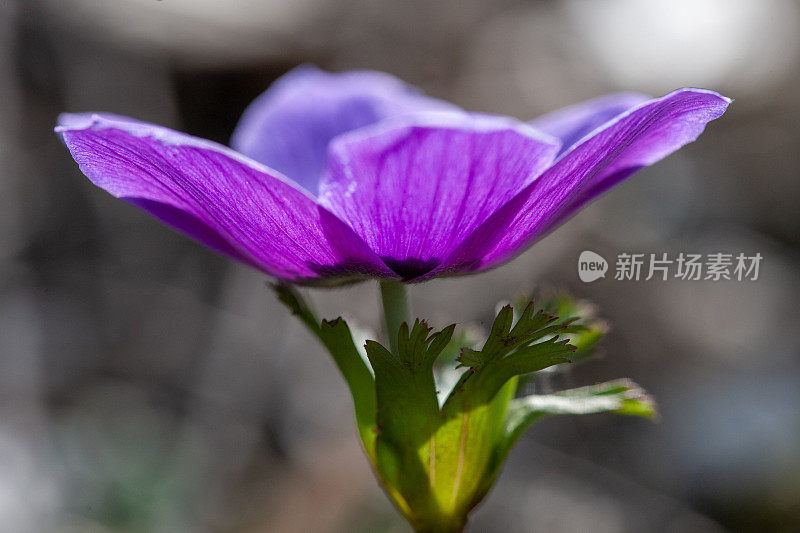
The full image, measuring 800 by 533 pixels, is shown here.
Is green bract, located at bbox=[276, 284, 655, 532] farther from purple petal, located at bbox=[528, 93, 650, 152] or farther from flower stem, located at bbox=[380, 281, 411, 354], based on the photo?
purple petal, located at bbox=[528, 93, 650, 152]

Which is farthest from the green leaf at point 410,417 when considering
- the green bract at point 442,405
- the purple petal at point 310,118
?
the purple petal at point 310,118

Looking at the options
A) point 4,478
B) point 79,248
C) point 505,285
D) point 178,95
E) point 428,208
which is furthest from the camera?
point 178,95

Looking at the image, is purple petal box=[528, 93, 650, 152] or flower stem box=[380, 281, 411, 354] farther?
purple petal box=[528, 93, 650, 152]

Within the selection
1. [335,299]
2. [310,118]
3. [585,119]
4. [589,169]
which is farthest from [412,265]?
[335,299]

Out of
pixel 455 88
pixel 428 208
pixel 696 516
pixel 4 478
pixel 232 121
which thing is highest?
pixel 455 88

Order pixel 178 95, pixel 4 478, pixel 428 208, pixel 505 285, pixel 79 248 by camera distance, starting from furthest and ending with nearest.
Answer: pixel 178 95 < pixel 79 248 < pixel 505 285 < pixel 4 478 < pixel 428 208

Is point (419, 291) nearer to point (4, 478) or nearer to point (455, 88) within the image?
Result: point (455, 88)

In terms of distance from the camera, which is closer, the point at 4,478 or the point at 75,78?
the point at 4,478

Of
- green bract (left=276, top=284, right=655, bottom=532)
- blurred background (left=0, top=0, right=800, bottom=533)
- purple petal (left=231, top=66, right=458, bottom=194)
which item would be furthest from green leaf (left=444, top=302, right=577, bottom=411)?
blurred background (left=0, top=0, right=800, bottom=533)

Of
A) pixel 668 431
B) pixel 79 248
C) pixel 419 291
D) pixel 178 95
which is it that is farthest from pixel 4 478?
pixel 668 431
